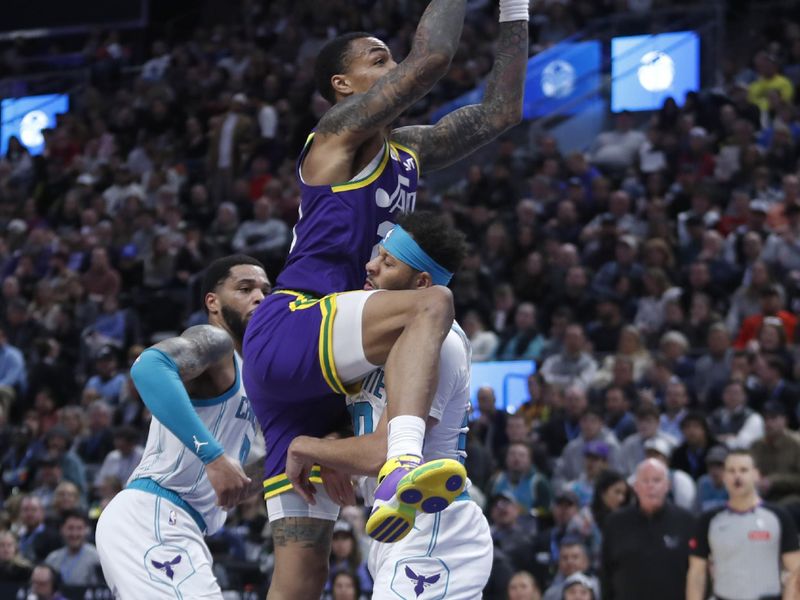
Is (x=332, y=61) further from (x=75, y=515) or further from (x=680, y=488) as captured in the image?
(x=75, y=515)

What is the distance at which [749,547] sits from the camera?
10.1 meters

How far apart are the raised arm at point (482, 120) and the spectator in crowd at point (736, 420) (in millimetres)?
5926

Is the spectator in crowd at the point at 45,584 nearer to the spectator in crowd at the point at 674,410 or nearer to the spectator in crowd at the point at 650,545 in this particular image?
the spectator in crowd at the point at 650,545

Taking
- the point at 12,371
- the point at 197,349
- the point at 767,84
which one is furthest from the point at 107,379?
the point at 197,349

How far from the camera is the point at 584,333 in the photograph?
48.1ft

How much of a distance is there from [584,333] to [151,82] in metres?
12.0

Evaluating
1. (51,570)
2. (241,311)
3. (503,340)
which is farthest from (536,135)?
(241,311)

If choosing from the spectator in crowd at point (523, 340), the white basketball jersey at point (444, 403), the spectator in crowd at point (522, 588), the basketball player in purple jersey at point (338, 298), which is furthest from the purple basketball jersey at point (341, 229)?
the spectator in crowd at point (523, 340)

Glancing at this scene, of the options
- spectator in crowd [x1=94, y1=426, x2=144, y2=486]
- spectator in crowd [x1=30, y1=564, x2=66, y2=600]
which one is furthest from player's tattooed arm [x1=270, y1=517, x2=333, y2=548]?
spectator in crowd [x1=94, y1=426, x2=144, y2=486]

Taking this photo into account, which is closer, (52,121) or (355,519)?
(355,519)

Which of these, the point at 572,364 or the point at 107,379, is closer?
Result: the point at 572,364

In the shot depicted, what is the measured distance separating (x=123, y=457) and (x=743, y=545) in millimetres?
6244

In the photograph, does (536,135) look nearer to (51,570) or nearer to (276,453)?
(51,570)

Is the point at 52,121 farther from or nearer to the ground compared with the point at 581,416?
nearer to the ground
